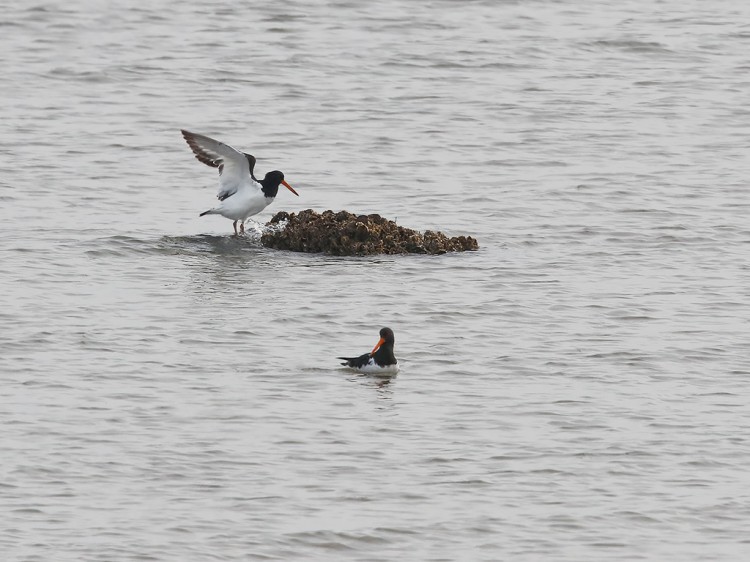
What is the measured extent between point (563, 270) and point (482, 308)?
2348 millimetres

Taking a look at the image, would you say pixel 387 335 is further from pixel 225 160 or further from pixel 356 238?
pixel 225 160

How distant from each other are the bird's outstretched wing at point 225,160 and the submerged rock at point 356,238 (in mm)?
897

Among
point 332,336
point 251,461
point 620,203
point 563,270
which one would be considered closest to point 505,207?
point 620,203

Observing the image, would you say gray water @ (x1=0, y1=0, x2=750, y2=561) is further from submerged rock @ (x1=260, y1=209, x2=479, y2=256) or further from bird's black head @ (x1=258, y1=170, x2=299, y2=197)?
bird's black head @ (x1=258, y1=170, x2=299, y2=197)

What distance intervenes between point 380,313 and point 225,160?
14.5 ft

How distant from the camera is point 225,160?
20672mm

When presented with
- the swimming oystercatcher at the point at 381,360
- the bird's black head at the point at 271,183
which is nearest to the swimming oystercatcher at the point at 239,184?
the bird's black head at the point at 271,183

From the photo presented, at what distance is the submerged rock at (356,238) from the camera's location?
19750 mm

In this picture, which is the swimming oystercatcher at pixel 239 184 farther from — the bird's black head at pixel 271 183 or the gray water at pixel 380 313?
the gray water at pixel 380 313

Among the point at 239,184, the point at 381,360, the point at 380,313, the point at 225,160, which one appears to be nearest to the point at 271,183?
the point at 239,184

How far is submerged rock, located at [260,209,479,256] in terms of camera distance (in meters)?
19.8

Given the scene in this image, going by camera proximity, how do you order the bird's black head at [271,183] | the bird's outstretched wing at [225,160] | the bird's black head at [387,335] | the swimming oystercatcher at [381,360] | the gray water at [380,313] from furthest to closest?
the bird's black head at [271,183] < the bird's outstretched wing at [225,160] < the bird's black head at [387,335] < the swimming oystercatcher at [381,360] < the gray water at [380,313]

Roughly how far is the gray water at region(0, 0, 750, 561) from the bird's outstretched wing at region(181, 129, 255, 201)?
697 mm

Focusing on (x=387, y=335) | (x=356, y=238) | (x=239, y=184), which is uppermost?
(x=239, y=184)
